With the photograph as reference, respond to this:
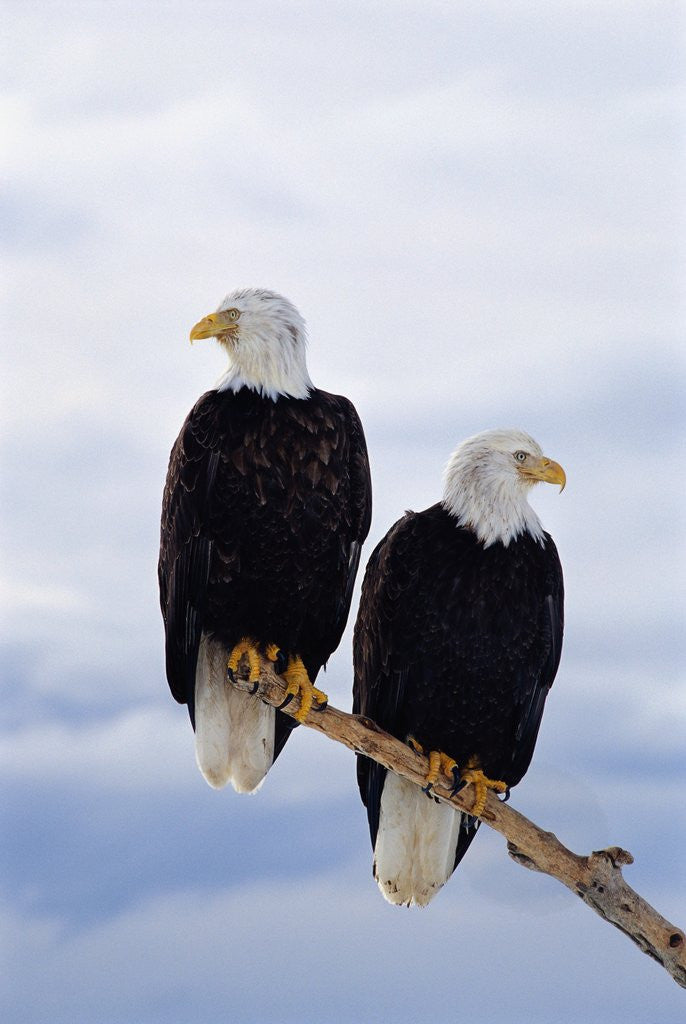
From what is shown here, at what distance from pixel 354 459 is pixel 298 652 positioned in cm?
82

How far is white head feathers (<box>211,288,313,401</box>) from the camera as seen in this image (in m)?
5.29

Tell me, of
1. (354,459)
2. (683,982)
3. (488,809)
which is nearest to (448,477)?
(354,459)

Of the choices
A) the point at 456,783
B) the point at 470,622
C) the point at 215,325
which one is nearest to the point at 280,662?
the point at 470,622

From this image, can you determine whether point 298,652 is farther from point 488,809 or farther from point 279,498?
point 488,809

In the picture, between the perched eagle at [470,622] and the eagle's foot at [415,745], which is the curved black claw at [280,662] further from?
the eagle's foot at [415,745]

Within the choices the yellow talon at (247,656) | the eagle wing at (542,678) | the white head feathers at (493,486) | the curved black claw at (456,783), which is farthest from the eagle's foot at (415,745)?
the white head feathers at (493,486)

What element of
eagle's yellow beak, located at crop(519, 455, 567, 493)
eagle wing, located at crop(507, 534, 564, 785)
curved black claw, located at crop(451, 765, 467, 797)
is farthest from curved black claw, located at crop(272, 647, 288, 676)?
A: eagle's yellow beak, located at crop(519, 455, 567, 493)

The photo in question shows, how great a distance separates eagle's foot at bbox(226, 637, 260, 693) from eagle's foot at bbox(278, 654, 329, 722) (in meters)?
0.13

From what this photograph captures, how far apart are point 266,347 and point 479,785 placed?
201 cm

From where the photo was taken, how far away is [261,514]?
5121mm

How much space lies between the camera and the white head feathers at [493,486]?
546 cm

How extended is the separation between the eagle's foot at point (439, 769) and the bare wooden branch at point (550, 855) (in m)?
0.03

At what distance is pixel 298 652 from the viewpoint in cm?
539

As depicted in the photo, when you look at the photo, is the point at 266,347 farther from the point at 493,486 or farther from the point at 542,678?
the point at 542,678
